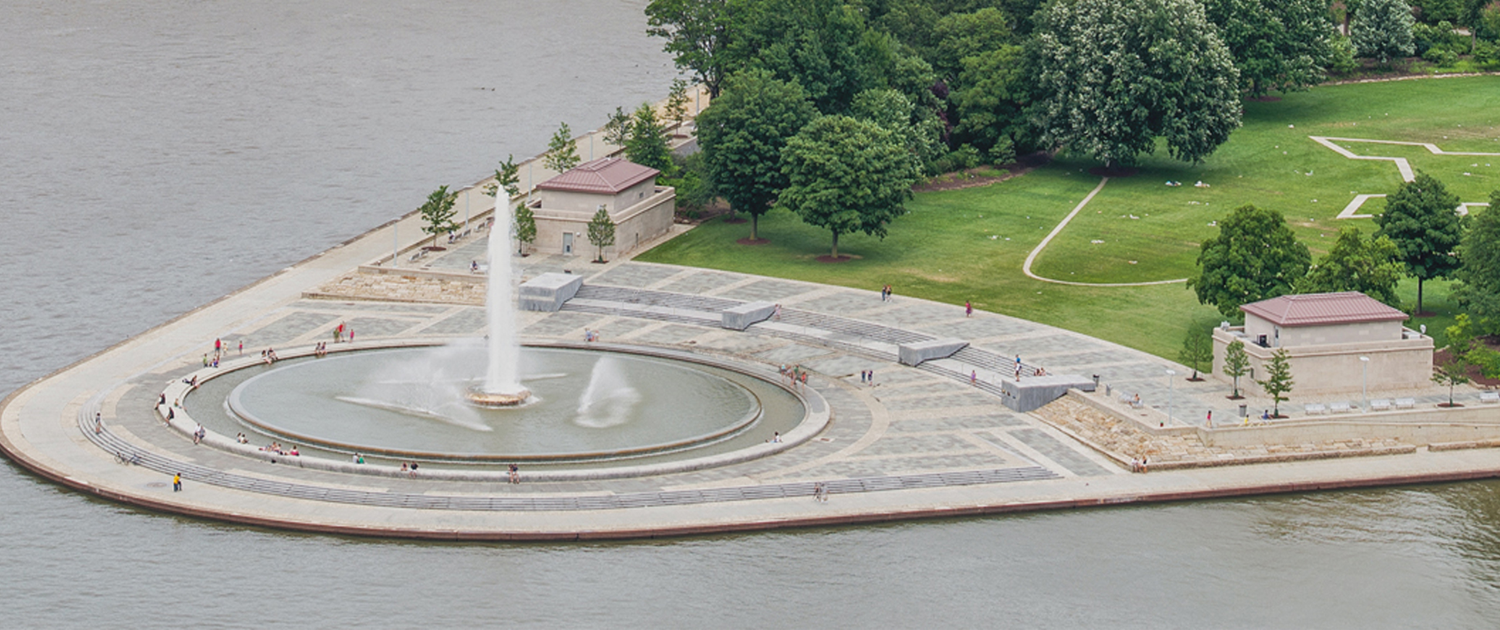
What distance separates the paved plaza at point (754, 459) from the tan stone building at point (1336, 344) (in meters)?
2.39

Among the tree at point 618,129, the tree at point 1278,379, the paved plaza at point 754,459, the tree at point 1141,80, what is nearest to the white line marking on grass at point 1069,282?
the tree at point 1141,80

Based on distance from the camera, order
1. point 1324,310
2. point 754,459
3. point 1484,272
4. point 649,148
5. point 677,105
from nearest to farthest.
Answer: point 754,459 → point 1324,310 → point 1484,272 → point 649,148 → point 677,105

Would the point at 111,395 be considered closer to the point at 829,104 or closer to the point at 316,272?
the point at 316,272

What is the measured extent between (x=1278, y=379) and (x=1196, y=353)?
8.76 meters

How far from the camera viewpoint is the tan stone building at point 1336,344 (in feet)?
361

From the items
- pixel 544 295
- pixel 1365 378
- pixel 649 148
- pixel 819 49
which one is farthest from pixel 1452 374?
pixel 649 148

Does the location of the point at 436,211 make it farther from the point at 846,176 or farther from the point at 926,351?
the point at 926,351

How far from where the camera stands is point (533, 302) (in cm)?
13238

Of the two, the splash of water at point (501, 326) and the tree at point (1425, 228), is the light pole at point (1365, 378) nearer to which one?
the tree at point (1425, 228)

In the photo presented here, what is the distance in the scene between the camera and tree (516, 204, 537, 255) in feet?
468

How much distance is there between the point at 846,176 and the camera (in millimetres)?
140625

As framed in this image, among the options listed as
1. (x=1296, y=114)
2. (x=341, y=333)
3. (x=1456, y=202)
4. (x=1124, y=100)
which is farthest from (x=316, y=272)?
(x=1296, y=114)

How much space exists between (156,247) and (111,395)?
48.0 m

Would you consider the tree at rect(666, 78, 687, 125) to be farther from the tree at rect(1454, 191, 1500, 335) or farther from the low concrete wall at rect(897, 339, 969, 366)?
the tree at rect(1454, 191, 1500, 335)
